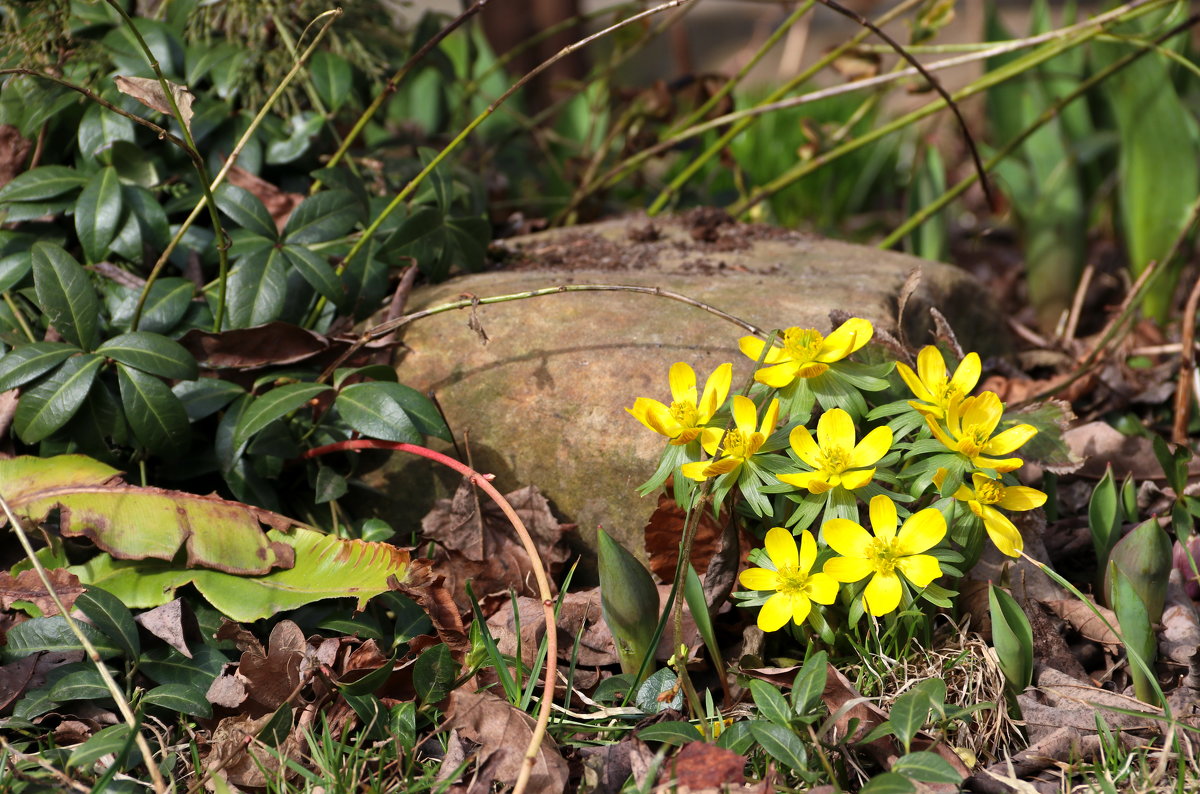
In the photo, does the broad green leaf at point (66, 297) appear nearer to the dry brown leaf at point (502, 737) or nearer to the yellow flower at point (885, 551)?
the dry brown leaf at point (502, 737)

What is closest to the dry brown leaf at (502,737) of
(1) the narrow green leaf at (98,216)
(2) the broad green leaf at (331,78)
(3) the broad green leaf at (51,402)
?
(3) the broad green leaf at (51,402)

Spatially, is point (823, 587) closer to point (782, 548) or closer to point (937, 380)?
point (782, 548)

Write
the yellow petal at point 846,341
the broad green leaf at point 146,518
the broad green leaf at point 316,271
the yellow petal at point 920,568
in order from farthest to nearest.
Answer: the broad green leaf at point 316,271 → the broad green leaf at point 146,518 → the yellow petal at point 846,341 → the yellow petal at point 920,568

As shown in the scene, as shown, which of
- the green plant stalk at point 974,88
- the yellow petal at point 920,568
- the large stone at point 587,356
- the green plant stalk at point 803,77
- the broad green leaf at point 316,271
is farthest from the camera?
the green plant stalk at point 803,77

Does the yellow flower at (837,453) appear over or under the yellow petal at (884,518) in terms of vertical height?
over

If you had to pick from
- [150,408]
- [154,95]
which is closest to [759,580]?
[150,408]

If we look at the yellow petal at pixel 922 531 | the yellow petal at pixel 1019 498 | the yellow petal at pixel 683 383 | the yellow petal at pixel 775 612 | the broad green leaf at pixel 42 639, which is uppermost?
the yellow petal at pixel 683 383
